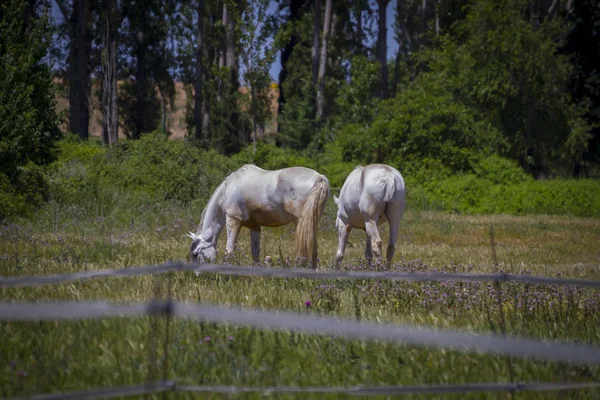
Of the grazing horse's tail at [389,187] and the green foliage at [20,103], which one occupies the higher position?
the green foliage at [20,103]

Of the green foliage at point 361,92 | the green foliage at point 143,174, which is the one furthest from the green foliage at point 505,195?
the green foliage at point 143,174

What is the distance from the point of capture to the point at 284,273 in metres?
3.24

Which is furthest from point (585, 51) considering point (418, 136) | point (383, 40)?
point (418, 136)

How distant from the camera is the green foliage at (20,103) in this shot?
16.1 m

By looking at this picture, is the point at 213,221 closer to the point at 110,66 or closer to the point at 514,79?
the point at 110,66

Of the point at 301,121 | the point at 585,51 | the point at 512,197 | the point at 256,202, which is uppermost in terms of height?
the point at 585,51

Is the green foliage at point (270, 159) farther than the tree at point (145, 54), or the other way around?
the tree at point (145, 54)

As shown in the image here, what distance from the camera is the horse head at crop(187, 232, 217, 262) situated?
11.5m

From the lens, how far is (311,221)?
10.2 meters

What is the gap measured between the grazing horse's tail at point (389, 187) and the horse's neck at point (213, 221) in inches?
109

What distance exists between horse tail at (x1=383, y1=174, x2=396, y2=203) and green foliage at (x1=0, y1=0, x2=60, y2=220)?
A: 8.80 metres

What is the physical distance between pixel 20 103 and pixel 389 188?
10.0m

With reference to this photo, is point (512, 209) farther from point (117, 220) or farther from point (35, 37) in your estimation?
point (35, 37)

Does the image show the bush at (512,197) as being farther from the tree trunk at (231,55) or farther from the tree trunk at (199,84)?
the tree trunk at (231,55)
